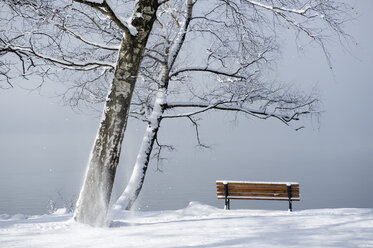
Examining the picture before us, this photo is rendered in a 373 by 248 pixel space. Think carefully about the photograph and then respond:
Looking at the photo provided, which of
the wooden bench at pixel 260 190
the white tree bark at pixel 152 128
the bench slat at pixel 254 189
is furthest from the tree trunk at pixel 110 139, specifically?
the bench slat at pixel 254 189

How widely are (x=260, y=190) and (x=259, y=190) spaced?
3 cm

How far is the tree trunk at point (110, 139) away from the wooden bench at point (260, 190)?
286 inches

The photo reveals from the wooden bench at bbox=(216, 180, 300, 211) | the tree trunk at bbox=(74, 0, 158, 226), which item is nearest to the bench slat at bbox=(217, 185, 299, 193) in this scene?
the wooden bench at bbox=(216, 180, 300, 211)

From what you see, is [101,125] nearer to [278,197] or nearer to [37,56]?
[37,56]

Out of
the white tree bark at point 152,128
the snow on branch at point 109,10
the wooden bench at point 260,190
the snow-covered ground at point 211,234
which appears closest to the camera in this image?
the snow-covered ground at point 211,234

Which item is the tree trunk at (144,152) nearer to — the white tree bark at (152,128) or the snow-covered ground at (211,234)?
the white tree bark at (152,128)

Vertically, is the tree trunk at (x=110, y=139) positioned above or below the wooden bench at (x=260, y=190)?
above

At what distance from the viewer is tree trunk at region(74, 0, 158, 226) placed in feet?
19.4

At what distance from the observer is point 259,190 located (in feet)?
41.6

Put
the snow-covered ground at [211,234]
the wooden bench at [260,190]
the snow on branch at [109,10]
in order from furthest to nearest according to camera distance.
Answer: the wooden bench at [260,190]
the snow on branch at [109,10]
the snow-covered ground at [211,234]

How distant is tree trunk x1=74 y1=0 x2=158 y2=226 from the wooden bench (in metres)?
7.27

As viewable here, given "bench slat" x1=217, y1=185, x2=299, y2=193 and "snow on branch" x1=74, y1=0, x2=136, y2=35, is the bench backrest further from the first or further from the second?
"snow on branch" x1=74, y1=0, x2=136, y2=35

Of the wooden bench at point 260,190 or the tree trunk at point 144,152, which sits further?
the wooden bench at point 260,190

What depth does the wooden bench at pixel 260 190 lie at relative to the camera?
12.5 meters
